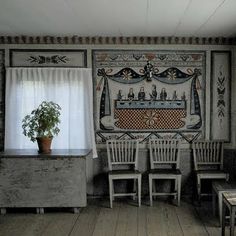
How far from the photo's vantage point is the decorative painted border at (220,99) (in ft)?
18.0

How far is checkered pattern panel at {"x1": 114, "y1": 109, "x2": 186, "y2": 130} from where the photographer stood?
5508 mm

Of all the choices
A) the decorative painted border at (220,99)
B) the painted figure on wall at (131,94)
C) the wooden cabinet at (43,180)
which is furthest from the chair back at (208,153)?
the wooden cabinet at (43,180)

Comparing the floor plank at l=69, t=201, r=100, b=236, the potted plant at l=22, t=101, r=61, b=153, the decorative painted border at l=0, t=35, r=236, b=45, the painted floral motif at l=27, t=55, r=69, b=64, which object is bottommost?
the floor plank at l=69, t=201, r=100, b=236

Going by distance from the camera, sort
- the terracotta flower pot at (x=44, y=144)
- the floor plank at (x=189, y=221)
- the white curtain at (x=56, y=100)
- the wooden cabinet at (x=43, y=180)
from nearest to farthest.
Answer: the floor plank at (x=189, y=221)
the wooden cabinet at (x=43, y=180)
the terracotta flower pot at (x=44, y=144)
the white curtain at (x=56, y=100)

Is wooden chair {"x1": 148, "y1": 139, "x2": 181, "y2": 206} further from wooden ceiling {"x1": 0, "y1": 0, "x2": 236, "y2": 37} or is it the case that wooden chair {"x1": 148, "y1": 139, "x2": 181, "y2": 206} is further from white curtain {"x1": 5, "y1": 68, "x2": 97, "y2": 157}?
wooden ceiling {"x1": 0, "y1": 0, "x2": 236, "y2": 37}

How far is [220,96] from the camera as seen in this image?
18.1ft

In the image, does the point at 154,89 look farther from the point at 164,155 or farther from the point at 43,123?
the point at 43,123

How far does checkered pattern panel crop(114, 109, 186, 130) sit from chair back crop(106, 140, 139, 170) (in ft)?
0.93

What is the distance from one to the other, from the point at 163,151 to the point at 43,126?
1.88 metres

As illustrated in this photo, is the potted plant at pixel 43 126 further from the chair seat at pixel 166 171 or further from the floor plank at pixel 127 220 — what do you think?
the chair seat at pixel 166 171

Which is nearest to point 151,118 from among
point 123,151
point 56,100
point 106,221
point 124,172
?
point 123,151

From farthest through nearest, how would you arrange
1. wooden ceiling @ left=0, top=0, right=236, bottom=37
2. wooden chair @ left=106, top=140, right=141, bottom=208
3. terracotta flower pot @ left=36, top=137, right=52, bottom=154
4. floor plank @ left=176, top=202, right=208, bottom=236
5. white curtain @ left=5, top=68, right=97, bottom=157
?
white curtain @ left=5, top=68, right=97, bottom=157 → wooden chair @ left=106, top=140, right=141, bottom=208 → terracotta flower pot @ left=36, top=137, right=52, bottom=154 → floor plank @ left=176, top=202, right=208, bottom=236 → wooden ceiling @ left=0, top=0, right=236, bottom=37

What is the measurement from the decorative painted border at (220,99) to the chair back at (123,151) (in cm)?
127

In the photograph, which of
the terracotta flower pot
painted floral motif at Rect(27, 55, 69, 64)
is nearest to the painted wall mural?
painted floral motif at Rect(27, 55, 69, 64)
